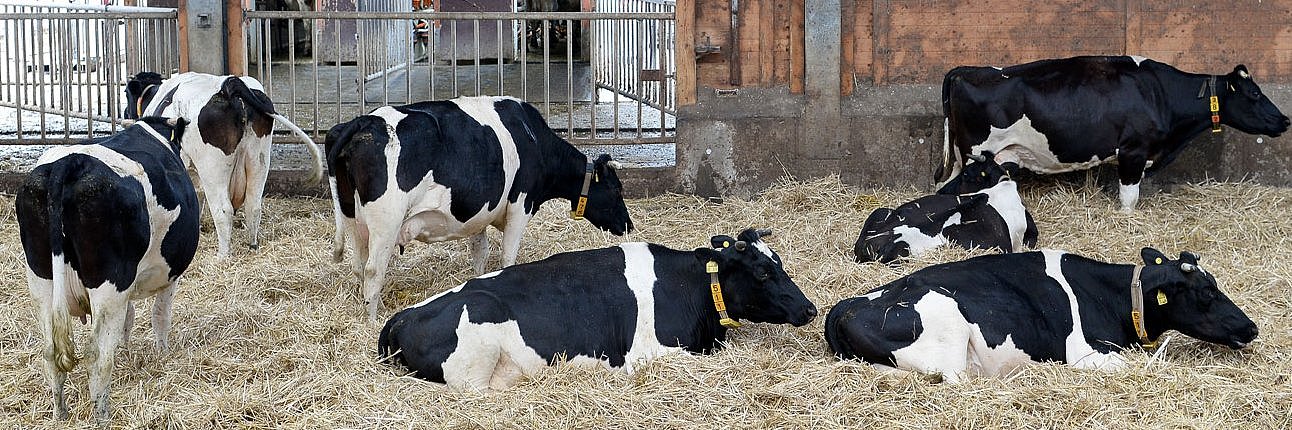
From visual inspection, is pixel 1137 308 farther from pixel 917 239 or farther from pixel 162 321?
pixel 162 321

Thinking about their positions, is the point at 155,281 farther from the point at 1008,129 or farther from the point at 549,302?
the point at 1008,129

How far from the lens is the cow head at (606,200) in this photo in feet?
27.8

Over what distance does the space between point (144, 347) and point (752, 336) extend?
9.82 ft

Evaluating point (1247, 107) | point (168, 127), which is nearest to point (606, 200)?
point (168, 127)

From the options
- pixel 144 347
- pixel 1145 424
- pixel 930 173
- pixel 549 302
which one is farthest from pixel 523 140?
pixel 930 173

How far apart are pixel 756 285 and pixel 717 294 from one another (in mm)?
195

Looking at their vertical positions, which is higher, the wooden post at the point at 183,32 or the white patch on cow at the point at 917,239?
the wooden post at the point at 183,32

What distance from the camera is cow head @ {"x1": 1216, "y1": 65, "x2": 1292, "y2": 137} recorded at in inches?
405

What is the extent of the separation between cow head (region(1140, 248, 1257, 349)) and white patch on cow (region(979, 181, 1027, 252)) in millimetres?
2298

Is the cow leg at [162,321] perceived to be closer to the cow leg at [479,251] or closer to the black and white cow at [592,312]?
the black and white cow at [592,312]

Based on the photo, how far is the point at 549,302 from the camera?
6.30 meters

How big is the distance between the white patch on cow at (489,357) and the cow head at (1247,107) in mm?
6616

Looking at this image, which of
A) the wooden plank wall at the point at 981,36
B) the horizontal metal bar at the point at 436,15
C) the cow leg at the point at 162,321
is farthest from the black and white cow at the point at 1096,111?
the cow leg at the point at 162,321

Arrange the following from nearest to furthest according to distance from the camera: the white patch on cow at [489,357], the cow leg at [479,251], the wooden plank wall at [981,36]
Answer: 1. the white patch on cow at [489,357]
2. the cow leg at [479,251]
3. the wooden plank wall at [981,36]
